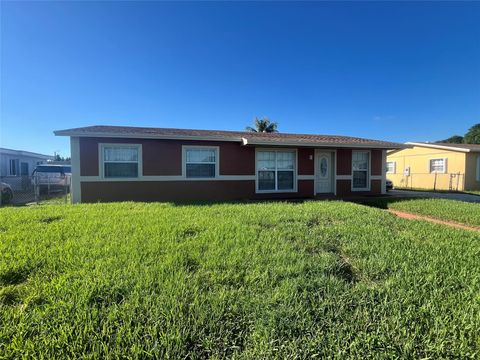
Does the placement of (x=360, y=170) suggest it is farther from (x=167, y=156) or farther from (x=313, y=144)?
(x=167, y=156)

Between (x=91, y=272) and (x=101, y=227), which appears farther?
(x=101, y=227)

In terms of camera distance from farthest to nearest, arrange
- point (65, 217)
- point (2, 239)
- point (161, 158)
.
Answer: point (161, 158)
point (65, 217)
point (2, 239)

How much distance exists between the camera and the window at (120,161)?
9.75 meters

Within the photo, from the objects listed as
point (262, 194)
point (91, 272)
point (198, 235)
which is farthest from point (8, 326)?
point (262, 194)

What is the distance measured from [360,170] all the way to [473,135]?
62128mm

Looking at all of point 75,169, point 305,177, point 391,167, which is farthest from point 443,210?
point 391,167

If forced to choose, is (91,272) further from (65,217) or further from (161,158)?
(161,158)

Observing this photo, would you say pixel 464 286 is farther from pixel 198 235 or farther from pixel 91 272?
pixel 91 272

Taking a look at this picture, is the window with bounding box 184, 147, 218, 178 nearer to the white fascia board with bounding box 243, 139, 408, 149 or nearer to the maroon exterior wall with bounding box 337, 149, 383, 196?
the white fascia board with bounding box 243, 139, 408, 149

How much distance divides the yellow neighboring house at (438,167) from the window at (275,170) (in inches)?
312

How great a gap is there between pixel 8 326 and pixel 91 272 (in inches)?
35.4

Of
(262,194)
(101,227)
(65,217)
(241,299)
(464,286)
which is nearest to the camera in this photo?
(241,299)

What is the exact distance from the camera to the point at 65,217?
19.7ft

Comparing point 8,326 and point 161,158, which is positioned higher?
point 161,158
